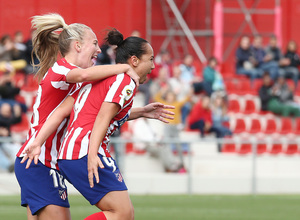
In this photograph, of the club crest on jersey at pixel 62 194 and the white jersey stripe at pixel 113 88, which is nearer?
the white jersey stripe at pixel 113 88

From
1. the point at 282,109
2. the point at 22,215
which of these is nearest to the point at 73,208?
the point at 22,215

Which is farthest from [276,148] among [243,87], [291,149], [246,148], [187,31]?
[187,31]

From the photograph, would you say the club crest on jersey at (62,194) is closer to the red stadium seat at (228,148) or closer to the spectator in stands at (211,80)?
the red stadium seat at (228,148)

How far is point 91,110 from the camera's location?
15.1 ft

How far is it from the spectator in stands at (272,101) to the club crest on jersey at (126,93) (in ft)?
39.9

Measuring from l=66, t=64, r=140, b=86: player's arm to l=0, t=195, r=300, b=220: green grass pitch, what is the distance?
14.4 feet

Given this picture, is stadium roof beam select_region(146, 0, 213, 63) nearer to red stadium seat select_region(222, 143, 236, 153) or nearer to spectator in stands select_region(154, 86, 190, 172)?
spectator in stands select_region(154, 86, 190, 172)

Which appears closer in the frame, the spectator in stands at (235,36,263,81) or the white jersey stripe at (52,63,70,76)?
the white jersey stripe at (52,63,70,76)

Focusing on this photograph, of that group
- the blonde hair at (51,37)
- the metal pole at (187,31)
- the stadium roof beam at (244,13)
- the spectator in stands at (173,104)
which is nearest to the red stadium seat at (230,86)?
the metal pole at (187,31)

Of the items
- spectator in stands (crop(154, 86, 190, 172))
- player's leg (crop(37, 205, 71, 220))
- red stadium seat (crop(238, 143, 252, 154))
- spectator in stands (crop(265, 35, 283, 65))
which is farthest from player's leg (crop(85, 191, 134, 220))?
spectator in stands (crop(265, 35, 283, 65))

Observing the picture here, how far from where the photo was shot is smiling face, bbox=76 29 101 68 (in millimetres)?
4852

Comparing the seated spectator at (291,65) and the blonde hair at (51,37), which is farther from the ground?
the blonde hair at (51,37)

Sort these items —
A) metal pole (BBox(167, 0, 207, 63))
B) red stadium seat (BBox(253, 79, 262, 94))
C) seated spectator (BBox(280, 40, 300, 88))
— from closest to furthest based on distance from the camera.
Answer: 1. red stadium seat (BBox(253, 79, 262, 94))
2. seated spectator (BBox(280, 40, 300, 88))
3. metal pole (BBox(167, 0, 207, 63))

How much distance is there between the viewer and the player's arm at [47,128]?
4672mm
